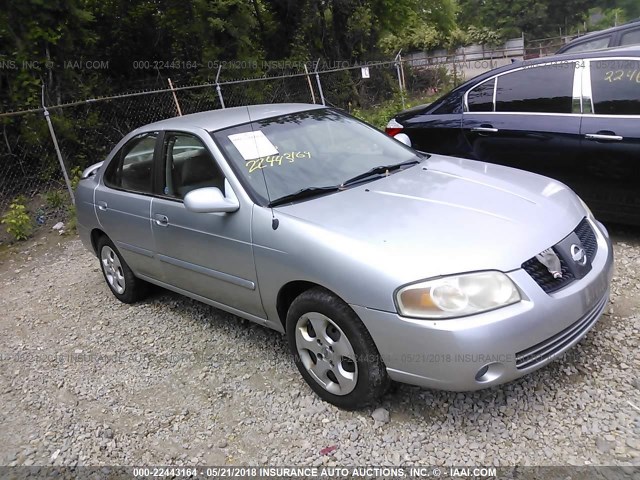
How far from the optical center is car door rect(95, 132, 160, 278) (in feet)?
13.6

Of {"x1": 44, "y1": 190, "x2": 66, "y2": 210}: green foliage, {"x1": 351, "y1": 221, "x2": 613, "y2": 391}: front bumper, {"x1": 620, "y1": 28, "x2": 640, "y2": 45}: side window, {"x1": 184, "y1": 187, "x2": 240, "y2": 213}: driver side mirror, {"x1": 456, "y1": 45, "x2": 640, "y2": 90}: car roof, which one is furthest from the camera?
{"x1": 44, "y1": 190, "x2": 66, "y2": 210}: green foliage

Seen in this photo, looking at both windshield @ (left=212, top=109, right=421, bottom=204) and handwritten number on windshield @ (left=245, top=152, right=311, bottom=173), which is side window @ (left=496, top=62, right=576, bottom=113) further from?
handwritten number on windshield @ (left=245, top=152, right=311, bottom=173)

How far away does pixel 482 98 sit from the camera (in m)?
5.17

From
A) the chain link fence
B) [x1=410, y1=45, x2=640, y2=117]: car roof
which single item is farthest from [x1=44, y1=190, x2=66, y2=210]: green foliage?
[x1=410, y1=45, x2=640, y2=117]: car roof

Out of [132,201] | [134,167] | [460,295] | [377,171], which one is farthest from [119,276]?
[460,295]

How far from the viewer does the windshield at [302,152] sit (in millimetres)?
3373

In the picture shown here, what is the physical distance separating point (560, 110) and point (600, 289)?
232 cm

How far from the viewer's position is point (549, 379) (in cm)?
297

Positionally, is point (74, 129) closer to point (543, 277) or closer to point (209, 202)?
point (209, 202)

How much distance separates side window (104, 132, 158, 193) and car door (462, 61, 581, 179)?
2.94 m

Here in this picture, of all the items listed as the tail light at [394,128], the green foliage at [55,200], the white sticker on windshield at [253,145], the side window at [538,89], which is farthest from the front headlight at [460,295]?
the green foliage at [55,200]

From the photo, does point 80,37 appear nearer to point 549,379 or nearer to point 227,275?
point 227,275

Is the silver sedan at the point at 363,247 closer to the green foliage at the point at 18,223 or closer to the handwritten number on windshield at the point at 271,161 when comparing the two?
the handwritten number on windshield at the point at 271,161

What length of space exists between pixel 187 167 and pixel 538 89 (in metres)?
3.15
